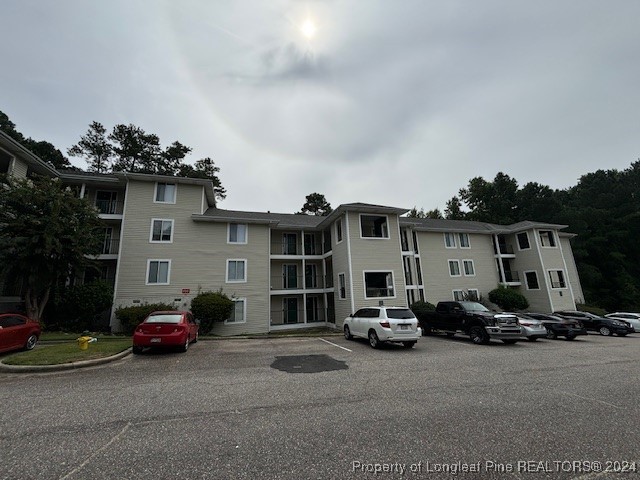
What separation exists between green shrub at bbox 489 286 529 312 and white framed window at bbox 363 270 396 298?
1193 centimetres

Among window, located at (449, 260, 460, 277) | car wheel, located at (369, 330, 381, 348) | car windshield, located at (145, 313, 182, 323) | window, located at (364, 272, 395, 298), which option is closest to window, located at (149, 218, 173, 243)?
car windshield, located at (145, 313, 182, 323)

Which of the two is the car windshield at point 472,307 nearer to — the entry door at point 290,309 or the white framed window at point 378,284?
the white framed window at point 378,284

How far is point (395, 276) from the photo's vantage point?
66.6ft

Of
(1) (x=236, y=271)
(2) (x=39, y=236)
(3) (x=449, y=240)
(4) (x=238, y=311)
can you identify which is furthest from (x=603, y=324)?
(2) (x=39, y=236)

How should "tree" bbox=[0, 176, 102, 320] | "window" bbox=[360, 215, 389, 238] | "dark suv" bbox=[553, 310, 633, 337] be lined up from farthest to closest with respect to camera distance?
"window" bbox=[360, 215, 389, 238] → "dark suv" bbox=[553, 310, 633, 337] → "tree" bbox=[0, 176, 102, 320]

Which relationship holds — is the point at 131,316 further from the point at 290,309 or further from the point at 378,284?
the point at 378,284

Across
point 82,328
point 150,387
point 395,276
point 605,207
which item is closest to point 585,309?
point 395,276

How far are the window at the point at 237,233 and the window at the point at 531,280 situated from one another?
27604 millimetres

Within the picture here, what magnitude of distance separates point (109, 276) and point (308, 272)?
48.6 feet

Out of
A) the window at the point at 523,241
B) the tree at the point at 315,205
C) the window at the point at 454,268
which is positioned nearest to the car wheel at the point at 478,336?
the window at the point at 454,268

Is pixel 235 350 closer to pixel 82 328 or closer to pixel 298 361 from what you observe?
pixel 298 361

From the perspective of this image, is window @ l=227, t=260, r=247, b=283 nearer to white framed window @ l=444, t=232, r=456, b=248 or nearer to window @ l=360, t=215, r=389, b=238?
window @ l=360, t=215, r=389, b=238

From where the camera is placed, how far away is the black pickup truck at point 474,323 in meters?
12.6

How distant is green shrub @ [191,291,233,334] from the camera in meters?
17.2
